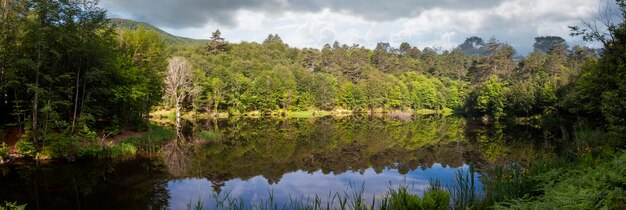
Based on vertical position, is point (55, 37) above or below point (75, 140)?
above

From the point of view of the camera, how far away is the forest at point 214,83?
21484 millimetres

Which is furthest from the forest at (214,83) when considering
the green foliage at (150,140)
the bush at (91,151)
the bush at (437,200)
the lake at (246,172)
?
the bush at (437,200)

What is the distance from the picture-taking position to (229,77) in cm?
8181

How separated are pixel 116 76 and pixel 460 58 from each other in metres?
157

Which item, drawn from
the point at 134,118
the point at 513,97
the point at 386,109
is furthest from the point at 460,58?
the point at 134,118

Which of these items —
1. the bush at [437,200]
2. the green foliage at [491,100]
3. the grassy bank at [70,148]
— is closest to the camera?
the bush at [437,200]

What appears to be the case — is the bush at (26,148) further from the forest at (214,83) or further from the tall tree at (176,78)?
the tall tree at (176,78)

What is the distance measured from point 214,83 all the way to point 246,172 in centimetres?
5935

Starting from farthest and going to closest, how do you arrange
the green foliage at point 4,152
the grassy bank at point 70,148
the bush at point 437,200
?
the grassy bank at point 70,148 < the green foliage at point 4,152 < the bush at point 437,200

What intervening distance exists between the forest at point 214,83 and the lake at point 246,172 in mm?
4376

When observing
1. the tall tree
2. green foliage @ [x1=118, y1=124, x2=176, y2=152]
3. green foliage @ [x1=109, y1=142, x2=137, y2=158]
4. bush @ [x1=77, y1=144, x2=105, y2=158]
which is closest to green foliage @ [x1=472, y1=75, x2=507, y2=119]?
the tall tree

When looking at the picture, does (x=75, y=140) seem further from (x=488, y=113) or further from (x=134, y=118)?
(x=488, y=113)

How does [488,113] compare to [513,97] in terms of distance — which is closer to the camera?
[513,97]

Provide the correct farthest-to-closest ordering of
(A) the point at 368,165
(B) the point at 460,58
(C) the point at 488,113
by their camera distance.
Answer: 1. (B) the point at 460,58
2. (C) the point at 488,113
3. (A) the point at 368,165
